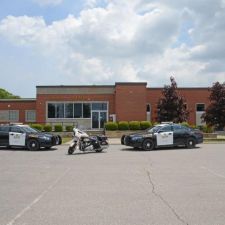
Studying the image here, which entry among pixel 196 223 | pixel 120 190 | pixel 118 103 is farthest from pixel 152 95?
pixel 196 223

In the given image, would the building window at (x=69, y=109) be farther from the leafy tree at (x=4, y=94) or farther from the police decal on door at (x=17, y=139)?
the leafy tree at (x=4, y=94)

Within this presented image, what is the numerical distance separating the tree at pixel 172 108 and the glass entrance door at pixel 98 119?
8.28 meters

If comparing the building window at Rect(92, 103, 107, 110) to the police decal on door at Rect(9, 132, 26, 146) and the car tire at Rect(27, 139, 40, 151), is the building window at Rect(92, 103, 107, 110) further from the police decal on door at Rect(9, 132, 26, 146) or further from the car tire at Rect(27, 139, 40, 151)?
the car tire at Rect(27, 139, 40, 151)

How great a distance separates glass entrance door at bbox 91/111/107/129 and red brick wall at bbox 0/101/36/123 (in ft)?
26.6

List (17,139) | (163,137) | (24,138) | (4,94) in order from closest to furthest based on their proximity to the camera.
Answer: (163,137) < (24,138) < (17,139) < (4,94)

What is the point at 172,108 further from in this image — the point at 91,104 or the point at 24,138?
the point at 24,138

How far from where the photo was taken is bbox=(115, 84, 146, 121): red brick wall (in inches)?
1951

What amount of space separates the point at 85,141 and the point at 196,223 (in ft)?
55.0

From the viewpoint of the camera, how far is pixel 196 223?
7.24 m

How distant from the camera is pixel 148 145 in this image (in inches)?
1001

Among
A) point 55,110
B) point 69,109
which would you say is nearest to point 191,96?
point 69,109

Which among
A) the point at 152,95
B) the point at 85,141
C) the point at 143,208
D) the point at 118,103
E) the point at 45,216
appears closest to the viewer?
the point at 45,216

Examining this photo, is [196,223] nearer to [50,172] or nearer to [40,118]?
[50,172]

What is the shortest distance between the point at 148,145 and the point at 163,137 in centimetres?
116
